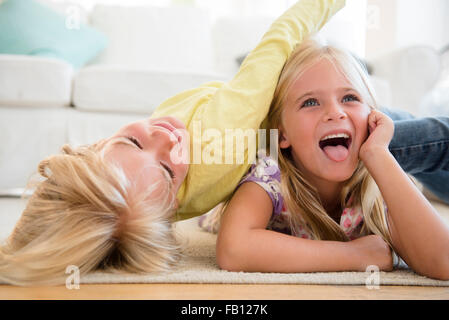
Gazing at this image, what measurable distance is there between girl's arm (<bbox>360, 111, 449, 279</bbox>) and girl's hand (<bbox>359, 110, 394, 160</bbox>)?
16 millimetres

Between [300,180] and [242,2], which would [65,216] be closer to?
[300,180]

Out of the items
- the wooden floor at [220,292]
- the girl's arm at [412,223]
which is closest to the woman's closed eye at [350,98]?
the girl's arm at [412,223]

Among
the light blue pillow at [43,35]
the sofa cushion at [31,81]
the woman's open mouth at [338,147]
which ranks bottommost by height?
the woman's open mouth at [338,147]

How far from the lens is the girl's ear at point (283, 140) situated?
1.00m

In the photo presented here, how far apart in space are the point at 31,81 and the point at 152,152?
4.33 feet

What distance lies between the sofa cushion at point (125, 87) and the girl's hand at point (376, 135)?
1.21 metres

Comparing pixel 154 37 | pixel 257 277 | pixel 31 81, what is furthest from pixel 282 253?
pixel 154 37

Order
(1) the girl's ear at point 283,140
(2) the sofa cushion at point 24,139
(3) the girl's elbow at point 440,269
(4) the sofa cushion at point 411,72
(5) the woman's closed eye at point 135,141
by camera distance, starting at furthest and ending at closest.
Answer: (4) the sofa cushion at point 411,72 → (2) the sofa cushion at point 24,139 → (1) the girl's ear at point 283,140 → (5) the woman's closed eye at point 135,141 → (3) the girl's elbow at point 440,269

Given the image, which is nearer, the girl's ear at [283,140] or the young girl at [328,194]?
the young girl at [328,194]

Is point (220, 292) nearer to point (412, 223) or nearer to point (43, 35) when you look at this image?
point (412, 223)

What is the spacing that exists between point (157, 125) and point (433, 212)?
0.53 m

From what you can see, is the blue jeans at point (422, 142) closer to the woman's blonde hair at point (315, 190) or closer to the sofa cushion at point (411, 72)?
the woman's blonde hair at point (315, 190)

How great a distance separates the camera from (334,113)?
2.91ft

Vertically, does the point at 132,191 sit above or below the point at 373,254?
above
